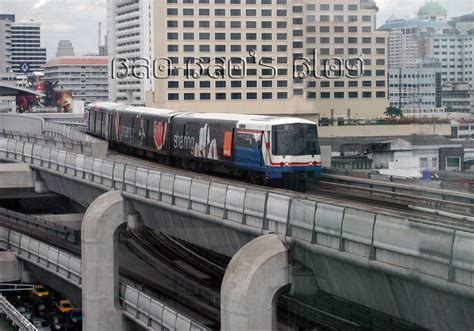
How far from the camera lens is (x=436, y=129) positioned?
17.3 m

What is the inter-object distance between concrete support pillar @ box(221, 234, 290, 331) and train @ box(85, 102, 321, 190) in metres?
6.90

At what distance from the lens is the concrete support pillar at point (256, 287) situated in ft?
50.2

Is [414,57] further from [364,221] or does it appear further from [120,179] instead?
[120,179]

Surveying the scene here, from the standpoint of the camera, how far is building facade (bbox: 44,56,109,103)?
538 ft

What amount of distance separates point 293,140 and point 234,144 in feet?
7.02

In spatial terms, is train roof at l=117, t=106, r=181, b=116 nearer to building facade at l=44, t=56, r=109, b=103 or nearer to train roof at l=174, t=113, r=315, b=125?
train roof at l=174, t=113, r=315, b=125

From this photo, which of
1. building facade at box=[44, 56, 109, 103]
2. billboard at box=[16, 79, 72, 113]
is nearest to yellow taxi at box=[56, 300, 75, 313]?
billboard at box=[16, 79, 72, 113]

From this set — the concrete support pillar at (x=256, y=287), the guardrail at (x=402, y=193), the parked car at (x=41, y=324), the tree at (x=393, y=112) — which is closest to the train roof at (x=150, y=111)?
the parked car at (x=41, y=324)

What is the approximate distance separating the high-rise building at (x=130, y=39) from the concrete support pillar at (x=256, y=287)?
226ft

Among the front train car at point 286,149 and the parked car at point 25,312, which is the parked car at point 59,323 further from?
the front train car at point 286,149

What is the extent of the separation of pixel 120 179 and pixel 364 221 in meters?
11.7

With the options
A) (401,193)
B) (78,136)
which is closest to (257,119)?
(401,193)

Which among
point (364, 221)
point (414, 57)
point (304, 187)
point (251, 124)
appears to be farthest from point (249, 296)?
point (251, 124)

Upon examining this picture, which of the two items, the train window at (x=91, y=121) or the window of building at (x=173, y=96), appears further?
the window of building at (x=173, y=96)
